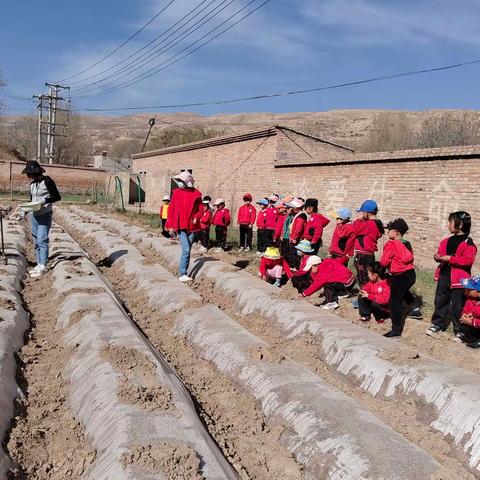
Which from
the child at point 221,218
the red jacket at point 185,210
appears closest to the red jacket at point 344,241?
the red jacket at point 185,210

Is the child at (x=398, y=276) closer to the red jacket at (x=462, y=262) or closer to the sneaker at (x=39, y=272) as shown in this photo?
the red jacket at (x=462, y=262)

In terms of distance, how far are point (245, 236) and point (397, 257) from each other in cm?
714

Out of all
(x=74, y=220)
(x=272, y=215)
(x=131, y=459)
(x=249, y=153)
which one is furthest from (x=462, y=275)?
(x=74, y=220)

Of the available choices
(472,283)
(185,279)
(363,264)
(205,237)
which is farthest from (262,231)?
(472,283)

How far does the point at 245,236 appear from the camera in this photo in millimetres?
12633

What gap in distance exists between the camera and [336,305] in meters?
6.57

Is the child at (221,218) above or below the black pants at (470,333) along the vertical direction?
above

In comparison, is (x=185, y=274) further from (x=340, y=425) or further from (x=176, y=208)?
(x=340, y=425)

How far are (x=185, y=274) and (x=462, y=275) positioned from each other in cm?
424

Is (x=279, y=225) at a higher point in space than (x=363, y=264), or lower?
higher

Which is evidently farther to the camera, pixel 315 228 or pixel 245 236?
pixel 245 236

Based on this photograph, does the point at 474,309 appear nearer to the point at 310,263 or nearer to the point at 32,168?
the point at 310,263

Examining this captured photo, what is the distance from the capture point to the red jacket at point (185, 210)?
789 cm

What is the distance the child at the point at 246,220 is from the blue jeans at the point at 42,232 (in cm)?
483
